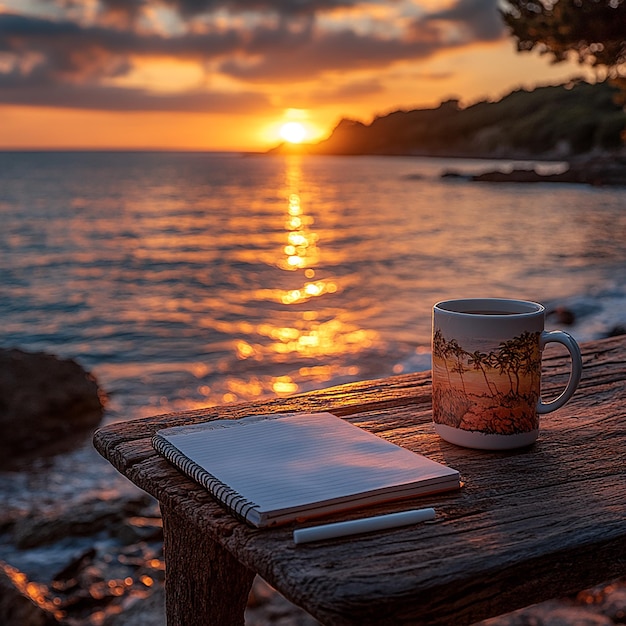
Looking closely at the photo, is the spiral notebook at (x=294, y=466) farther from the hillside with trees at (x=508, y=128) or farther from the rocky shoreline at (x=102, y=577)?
the hillside with trees at (x=508, y=128)

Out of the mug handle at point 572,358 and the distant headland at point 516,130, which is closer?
the mug handle at point 572,358

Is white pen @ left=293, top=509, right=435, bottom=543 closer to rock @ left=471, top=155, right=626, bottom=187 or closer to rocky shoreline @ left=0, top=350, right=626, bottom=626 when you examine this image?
rocky shoreline @ left=0, top=350, right=626, bottom=626

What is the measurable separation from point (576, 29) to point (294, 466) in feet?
24.7

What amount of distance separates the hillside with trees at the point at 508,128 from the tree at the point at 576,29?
3126cm

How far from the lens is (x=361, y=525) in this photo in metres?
0.79

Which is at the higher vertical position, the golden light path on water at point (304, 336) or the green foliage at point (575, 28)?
the green foliage at point (575, 28)

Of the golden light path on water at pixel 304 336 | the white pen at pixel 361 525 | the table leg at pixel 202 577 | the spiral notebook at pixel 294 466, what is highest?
the spiral notebook at pixel 294 466

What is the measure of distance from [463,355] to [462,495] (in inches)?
8.8

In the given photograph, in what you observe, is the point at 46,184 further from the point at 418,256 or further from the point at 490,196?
the point at 418,256

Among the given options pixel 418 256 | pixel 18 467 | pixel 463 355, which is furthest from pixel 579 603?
pixel 418 256

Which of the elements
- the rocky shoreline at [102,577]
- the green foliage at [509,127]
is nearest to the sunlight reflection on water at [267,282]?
the rocky shoreline at [102,577]

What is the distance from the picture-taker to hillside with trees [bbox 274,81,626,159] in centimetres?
6256

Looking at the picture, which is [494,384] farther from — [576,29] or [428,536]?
[576,29]

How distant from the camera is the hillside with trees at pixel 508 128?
205ft
